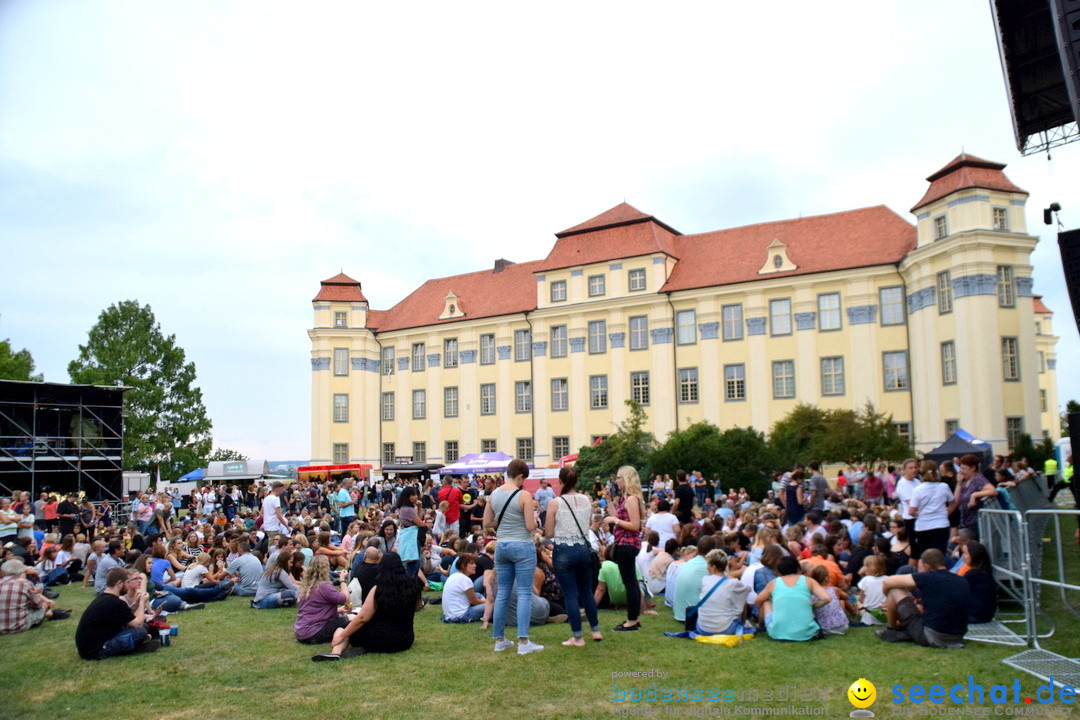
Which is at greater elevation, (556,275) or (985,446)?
(556,275)

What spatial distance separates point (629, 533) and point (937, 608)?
3.10 m

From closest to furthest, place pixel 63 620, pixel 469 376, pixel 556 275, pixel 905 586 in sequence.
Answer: pixel 905 586 < pixel 63 620 < pixel 556 275 < pixel 469 376

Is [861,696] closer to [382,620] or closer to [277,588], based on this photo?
[382,620]

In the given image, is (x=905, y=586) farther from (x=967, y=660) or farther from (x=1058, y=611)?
(x=1058, y=611)

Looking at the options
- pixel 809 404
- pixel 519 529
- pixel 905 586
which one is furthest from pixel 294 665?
pixel 809 404

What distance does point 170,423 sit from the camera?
57.1 meters

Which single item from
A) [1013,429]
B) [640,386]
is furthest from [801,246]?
[1013,429]

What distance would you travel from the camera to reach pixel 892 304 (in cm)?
3912

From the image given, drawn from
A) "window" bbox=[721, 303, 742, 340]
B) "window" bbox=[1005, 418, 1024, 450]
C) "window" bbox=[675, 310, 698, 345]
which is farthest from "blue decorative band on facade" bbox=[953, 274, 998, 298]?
"window" bbox=[675, 310, 698, 345]

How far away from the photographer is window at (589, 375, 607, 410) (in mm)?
46250

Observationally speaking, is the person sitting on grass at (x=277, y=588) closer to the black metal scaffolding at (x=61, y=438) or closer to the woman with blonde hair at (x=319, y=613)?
the woman with blonde hair at (x=319, y=613)

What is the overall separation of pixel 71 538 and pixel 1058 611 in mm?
16969

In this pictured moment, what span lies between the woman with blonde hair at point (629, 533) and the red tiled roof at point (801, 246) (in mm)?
34848

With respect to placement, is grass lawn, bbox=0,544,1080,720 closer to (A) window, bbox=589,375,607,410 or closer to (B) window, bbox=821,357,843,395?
(B) window, bbox=821,357,843,395
